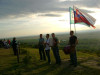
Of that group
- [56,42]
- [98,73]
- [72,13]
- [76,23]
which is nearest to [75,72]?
[98,73]

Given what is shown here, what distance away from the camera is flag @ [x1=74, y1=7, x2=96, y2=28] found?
11952 mm

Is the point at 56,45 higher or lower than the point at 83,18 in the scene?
lower

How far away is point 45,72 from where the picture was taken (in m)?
8.94

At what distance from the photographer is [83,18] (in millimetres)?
12086

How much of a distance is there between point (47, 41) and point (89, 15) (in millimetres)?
4034

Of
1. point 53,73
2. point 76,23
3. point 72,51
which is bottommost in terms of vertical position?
point 53,73

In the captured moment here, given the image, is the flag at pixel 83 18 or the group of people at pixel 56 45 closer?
the group of people at pixel 56 45

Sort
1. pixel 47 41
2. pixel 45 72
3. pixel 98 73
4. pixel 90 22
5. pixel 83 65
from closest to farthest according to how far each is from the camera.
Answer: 1. pixel 98 73
2. pixel 45 72
3. pixel 83 65
4. pixel 47 41
5. pixel 90 22

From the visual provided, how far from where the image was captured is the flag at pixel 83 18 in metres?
12.0

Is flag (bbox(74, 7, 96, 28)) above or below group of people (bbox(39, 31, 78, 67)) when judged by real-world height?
above

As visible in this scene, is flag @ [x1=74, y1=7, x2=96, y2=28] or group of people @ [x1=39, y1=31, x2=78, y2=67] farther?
flag @ [x1=74, y1=7, x2=96, y2=28]

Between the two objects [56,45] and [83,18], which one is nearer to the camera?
[56,45]

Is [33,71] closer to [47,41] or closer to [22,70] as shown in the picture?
[22,70]

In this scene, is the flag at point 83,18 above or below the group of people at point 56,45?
above
